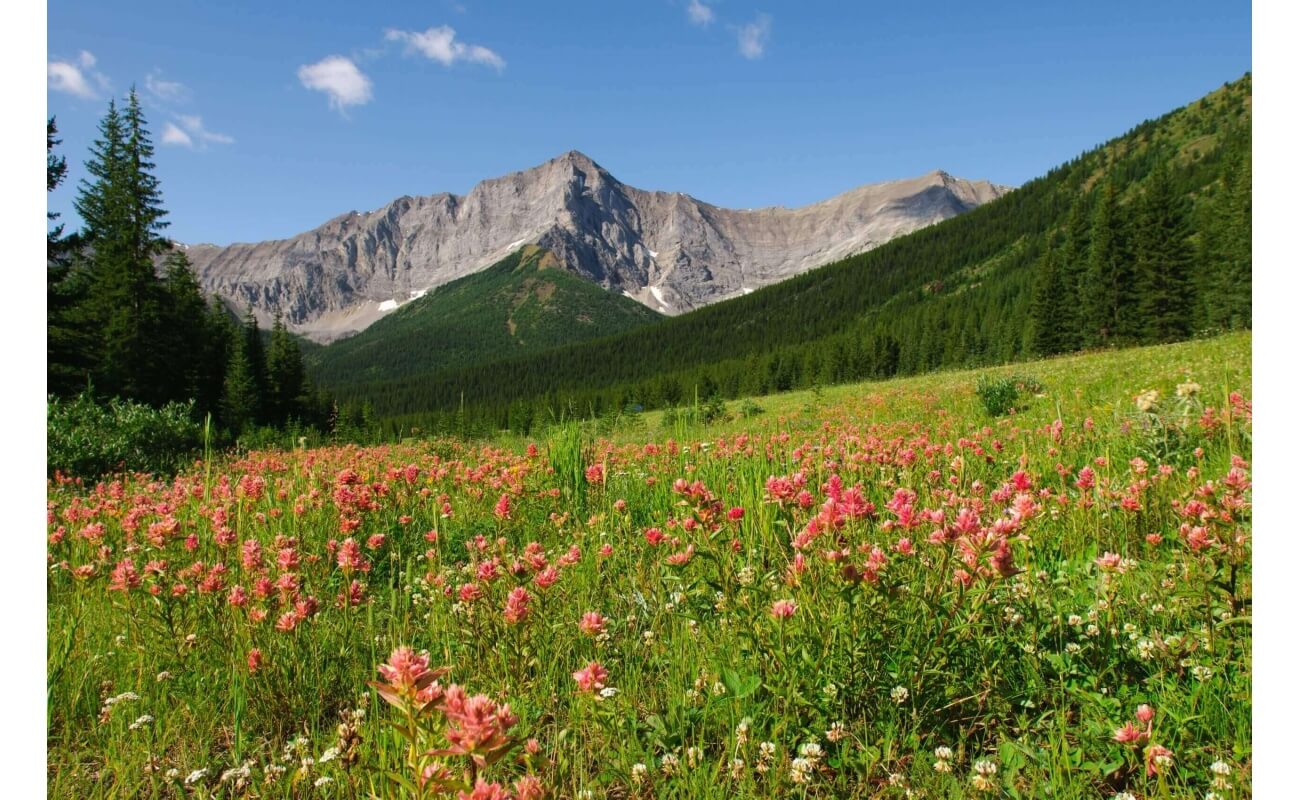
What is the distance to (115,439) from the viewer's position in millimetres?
10898

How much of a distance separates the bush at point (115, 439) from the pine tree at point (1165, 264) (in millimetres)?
63543

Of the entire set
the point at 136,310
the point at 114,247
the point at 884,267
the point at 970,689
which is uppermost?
the point at 884,267

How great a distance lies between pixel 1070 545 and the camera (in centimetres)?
327

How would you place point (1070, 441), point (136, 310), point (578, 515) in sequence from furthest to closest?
1. point (136, 310)
2. point (1070, 441)
3. point (578, 515)

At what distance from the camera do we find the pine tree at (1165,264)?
46781 mm

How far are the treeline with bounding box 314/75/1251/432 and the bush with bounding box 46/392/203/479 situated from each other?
5.16m

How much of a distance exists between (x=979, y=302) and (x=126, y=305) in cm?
10988

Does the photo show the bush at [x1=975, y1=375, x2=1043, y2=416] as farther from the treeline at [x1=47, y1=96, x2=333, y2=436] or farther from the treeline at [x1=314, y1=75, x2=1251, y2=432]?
the treeline at [x1=47, y1=96, x2=333, y2=436]

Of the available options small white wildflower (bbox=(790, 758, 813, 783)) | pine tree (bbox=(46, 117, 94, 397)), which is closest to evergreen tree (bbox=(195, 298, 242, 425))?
pine tree (bbox=(46, 117, 94, 397))

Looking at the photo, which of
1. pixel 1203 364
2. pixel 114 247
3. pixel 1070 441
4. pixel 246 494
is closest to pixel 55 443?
pixel 246 494

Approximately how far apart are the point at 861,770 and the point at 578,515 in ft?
10.5

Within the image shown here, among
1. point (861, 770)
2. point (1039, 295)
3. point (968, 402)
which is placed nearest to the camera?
point (861, 770)

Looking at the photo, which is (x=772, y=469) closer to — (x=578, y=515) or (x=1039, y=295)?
(x=578, y=515)

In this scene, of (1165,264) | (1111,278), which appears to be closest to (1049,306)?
(1111,278)
